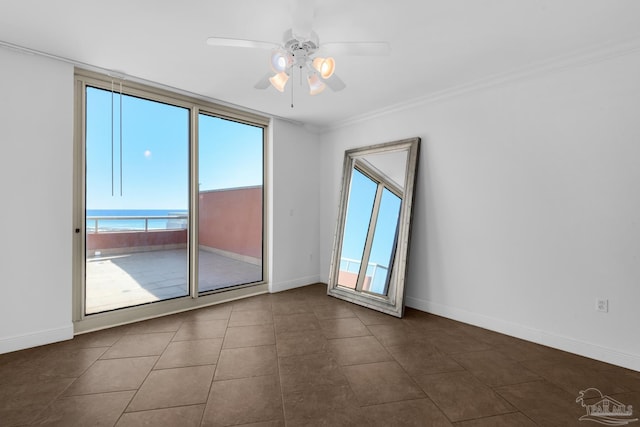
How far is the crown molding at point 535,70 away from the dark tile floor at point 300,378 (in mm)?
2590

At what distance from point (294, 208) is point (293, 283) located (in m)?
1.22

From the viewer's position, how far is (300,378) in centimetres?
224

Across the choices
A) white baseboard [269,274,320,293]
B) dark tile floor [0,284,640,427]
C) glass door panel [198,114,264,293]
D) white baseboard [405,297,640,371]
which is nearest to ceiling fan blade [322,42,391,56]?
dark tile floor [0,284,640,427]

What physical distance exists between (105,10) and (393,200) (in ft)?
11.0

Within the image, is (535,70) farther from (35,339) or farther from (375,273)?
(35,339)

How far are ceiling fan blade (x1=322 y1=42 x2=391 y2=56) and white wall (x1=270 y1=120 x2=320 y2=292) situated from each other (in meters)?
2.59

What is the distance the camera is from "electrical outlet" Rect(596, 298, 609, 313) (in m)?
2.49

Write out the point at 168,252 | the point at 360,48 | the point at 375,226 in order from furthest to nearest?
the point at 375,226, the point at 168,252, the point at 360,48

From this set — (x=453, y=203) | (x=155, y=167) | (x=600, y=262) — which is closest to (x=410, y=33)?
(x=453, y=203)

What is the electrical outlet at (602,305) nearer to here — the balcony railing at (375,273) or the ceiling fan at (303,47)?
the balcony railing at (375,273)

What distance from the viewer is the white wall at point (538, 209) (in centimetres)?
244

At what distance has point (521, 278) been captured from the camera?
2943 millimetres

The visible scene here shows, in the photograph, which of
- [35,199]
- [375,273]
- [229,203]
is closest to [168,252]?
[229,203]

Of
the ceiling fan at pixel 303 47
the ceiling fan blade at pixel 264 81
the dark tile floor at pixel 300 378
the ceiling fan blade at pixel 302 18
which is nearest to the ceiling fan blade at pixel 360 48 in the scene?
the ceiling fan at pixel 303 47
